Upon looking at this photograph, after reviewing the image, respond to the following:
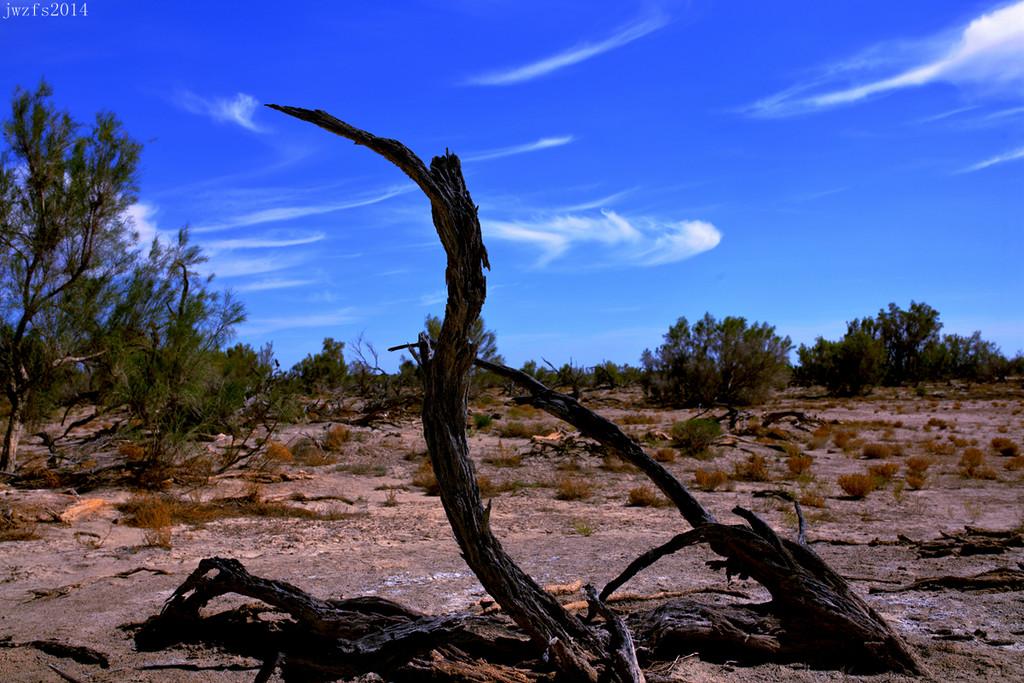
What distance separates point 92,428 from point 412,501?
10.2 metres

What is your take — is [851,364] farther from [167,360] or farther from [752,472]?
[167,360]

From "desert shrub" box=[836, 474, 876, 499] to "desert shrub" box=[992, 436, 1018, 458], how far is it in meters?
6.43

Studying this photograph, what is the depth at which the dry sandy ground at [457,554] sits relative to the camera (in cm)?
507

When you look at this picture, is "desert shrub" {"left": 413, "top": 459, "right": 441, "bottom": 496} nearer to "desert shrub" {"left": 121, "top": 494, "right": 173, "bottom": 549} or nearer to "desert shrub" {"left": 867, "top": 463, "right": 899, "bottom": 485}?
"desert shrub" {"left": 121, "top": 494, "right": 173, "bottom": 549}

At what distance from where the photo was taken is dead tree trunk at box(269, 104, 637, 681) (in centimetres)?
310

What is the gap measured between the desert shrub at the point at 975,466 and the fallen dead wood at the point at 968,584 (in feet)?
A: 26.9

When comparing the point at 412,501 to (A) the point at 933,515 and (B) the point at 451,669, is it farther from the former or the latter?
(B) the point at 451,669

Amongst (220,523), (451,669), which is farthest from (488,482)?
(451,669)

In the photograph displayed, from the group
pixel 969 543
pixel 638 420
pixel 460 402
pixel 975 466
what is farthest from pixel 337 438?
pixel 460 402

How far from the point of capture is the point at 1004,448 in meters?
17.5

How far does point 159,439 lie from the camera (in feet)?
41.5

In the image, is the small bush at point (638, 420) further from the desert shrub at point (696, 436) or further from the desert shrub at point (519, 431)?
the desert shrub at point (696, 436)

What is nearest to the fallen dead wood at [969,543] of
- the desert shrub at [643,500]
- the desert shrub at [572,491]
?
the desert shrub at [643,500]

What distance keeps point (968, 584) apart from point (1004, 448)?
1285 cm
